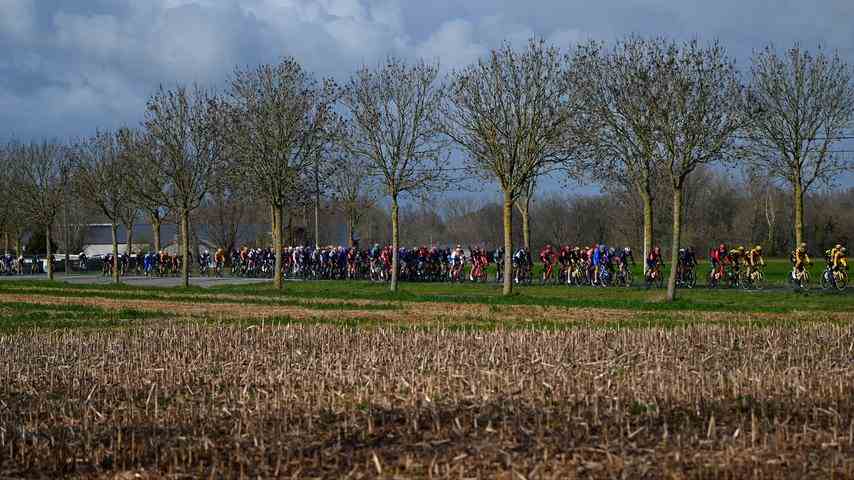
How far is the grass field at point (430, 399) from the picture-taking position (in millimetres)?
7594

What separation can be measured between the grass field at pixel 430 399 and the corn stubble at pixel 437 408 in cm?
3

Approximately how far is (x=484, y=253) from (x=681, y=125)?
15.9m

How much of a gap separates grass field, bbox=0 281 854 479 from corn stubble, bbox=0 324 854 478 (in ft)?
0.10

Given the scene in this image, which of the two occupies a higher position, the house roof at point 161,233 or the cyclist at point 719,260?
the house roof at point 161,233

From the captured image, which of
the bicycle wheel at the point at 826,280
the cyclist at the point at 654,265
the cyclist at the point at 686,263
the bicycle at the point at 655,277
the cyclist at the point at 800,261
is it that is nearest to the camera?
the bicycle wheel at the point at 826,280

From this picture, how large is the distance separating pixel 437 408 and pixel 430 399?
0.28 metres

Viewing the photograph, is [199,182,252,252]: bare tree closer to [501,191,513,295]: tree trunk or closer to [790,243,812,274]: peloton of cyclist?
[501,191,513,295]: tree trunk

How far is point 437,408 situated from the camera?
9570mm

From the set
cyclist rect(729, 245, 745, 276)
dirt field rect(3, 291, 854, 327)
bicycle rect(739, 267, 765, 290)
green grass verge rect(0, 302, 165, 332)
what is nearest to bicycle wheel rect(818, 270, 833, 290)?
bicycle rect(739, 267, 765, 290)

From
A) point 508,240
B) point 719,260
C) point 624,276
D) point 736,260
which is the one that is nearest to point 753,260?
point 736,260

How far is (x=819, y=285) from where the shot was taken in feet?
112

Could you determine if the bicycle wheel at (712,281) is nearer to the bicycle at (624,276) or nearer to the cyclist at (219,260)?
the bicycle at (624,276)

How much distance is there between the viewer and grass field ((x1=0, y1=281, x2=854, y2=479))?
24.9 ft

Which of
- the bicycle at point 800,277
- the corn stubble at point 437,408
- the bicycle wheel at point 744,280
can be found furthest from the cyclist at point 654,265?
the corn stubble at point 437,408
